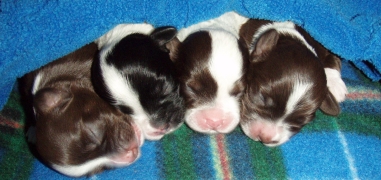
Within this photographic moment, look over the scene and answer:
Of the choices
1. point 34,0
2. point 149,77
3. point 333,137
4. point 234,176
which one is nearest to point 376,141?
point 333,137

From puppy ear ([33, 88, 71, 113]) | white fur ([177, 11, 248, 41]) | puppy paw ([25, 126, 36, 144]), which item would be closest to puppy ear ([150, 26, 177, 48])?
white fur ([177, 11, 248, 41])

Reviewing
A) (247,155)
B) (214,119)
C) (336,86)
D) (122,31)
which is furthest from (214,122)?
(336,86)

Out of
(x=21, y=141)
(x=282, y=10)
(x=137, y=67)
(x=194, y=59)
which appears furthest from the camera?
(x=21, y=141)

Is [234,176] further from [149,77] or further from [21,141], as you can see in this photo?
[21,141]

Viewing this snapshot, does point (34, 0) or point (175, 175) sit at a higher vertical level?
point (34, 0)

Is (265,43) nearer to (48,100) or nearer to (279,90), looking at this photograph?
(279,90)

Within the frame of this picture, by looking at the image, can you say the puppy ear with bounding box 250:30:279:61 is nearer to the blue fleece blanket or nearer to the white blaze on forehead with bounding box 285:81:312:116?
the blue fleece blanket

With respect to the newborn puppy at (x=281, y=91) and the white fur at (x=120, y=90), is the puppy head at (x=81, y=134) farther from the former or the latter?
the newborn puppy at (x=281, y=91)

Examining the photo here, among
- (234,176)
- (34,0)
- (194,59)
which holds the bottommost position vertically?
(234,176)
